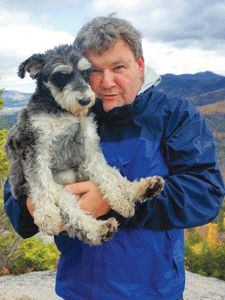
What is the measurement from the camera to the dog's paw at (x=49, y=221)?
4145mm

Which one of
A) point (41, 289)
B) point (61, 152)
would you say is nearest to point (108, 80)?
point (61, 152)

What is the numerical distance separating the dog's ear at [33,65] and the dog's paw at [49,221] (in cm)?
150

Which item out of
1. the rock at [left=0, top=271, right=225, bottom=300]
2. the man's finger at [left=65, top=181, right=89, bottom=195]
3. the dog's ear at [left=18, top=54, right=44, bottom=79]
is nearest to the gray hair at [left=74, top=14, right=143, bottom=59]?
the dog's ear at [left=18, top=54, right=44, bottom=79]

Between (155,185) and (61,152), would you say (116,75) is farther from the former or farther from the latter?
(155,185)

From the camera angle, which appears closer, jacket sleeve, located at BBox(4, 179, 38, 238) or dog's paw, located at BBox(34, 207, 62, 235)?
dog's paw, located at BBox(34, 207, 62, 235)

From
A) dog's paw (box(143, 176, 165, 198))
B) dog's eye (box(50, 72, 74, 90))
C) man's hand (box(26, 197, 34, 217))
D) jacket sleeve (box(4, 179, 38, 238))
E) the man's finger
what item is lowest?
jacket sleeve (box(4, 179, 38, 238))

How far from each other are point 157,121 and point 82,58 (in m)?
1.01

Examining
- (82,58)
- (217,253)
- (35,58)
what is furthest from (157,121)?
(217,253)

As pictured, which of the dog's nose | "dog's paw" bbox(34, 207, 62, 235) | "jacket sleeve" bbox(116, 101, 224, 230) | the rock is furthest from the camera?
the rock

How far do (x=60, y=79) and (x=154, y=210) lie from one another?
1.67m

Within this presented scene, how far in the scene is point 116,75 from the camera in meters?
4.39

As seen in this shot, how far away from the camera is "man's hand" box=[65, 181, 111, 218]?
14.1ft

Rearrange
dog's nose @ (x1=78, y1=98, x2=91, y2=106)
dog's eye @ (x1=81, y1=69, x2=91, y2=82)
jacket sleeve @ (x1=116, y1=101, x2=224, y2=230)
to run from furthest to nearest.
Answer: dog's eye @ (x1=81, y1=69, x2=91, y2=82) → dog's nose @ (x1=78, y1=98, x2=91, y2=106) → jacket sleeve @ (x1=116, y1=101, x2=224, y2=230)

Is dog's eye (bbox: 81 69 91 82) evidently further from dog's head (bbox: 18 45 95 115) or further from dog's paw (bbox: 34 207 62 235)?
dog's paw (bbox: 34 207 62 235)
